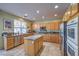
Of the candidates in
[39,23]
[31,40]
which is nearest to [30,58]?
[31,40]

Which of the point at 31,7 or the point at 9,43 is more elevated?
the point at 31,7

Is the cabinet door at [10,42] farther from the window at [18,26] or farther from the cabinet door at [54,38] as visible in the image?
the cabinet door at [54,38]

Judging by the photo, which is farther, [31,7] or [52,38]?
[52,38]

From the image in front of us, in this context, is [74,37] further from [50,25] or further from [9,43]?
[50,25]

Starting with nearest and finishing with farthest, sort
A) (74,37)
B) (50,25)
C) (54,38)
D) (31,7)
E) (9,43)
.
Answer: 1. (74,37)
2. (31,7)
3. (9,43)
4. (54,38)
5. (50,25)

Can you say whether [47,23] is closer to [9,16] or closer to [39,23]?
[39,23]

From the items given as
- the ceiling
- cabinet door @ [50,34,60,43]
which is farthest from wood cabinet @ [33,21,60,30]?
the ceiling

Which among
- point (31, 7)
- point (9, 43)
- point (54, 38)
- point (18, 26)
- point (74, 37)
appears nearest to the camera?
point (74, 37)

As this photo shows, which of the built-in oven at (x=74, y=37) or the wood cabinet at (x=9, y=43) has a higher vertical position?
the built-in oven at (x=74, y=37)

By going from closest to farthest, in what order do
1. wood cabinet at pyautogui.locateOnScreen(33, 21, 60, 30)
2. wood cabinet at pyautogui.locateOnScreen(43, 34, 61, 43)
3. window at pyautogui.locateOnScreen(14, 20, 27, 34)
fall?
1. window at pyautogui.locateOnScreen(14, 20, 27, 34)
2. wood cabinet at pyautogui.locateOnScreen(43, 34, 61, 43)
3. wood cabinet at pyautogui.locateOnScreen(33, 21, 60, 30)

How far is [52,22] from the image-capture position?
7328mm

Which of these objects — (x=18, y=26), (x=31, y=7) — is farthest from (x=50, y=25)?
(x=31, y=7)

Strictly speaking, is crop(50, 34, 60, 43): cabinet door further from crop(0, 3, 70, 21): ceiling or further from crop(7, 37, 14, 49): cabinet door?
crop(7, 37, 14, 49): cabinet door

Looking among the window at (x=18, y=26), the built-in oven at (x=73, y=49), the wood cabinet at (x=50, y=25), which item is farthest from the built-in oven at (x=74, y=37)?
the wood cabinet at (x=50, y=25)
